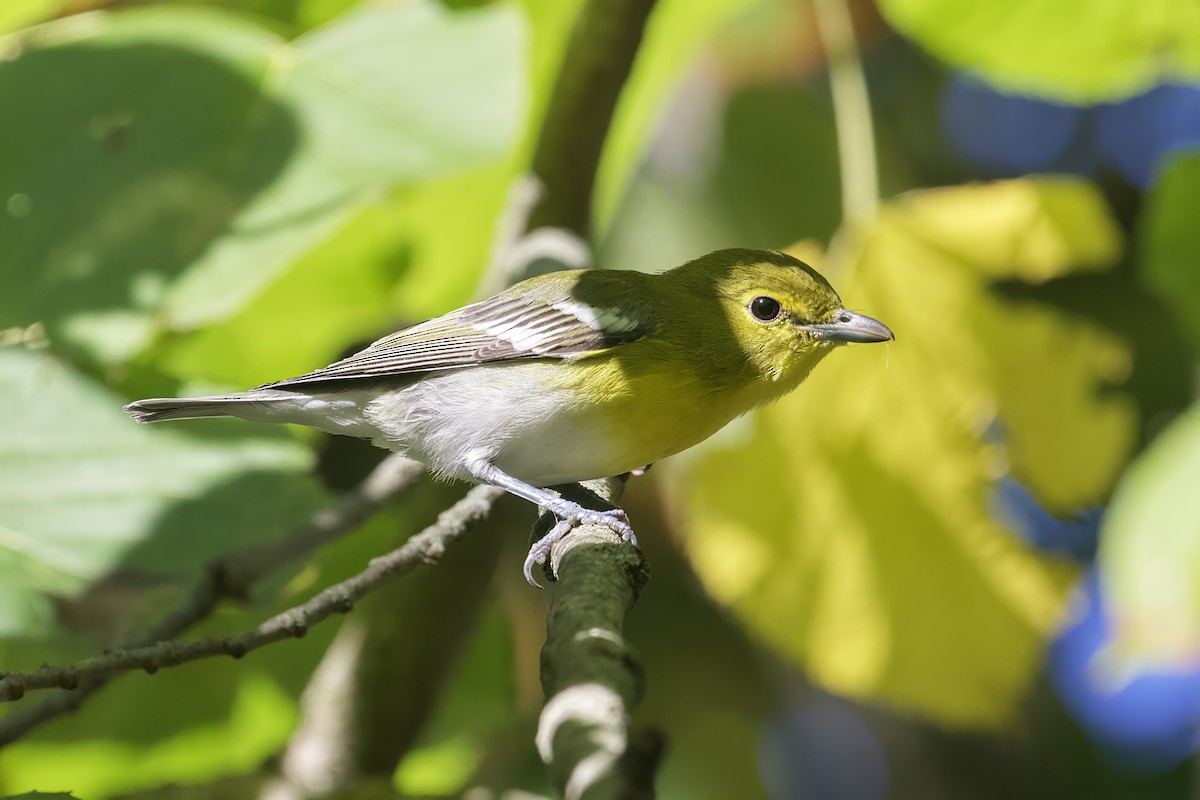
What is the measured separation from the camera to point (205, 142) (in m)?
2.74

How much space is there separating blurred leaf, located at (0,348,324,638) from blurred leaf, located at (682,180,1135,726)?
1224 millimetres

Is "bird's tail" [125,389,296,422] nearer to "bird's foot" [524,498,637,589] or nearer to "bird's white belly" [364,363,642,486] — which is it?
"bird's white belly" [364,363,642,486]

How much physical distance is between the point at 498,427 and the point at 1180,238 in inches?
71.0

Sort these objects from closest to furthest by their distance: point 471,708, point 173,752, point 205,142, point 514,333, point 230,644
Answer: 1. point 230,644
2. point 205,142
3. point 514,333
4. point 173,752
5. point 471,708

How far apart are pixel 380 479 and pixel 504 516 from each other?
0.44 m

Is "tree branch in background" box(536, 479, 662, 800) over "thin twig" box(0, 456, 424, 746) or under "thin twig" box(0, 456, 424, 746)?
over

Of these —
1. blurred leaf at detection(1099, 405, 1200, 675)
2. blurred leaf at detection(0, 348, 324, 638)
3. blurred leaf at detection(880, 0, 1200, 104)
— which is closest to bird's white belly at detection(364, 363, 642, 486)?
blurred leaf at detection(0, 348, 324, 638)

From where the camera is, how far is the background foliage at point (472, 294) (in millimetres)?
2541

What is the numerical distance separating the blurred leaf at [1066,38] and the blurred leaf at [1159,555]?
112 cm

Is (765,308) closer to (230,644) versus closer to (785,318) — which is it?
(785,318)

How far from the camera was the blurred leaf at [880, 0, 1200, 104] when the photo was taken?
3.17 metres

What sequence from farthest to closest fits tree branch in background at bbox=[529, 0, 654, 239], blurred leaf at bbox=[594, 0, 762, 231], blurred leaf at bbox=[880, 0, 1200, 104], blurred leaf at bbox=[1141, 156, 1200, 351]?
tree branch in background at bbox=[529, 0, 654, 239] → blurred leaf at bbox=[594, 0, 762, 231] → blurred leaf at bbox=[880, 0, 1200, 104] → blurred leaf at bbox=[1141, 156, 1200, 351]

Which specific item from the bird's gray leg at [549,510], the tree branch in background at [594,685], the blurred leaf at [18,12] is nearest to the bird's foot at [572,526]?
the bird's gray leg at [549,510]

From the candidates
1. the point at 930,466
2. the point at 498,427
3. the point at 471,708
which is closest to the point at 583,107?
the point at 498,427
